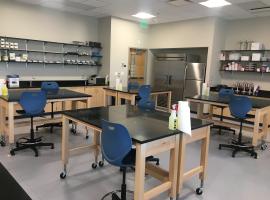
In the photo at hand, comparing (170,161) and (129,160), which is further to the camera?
(170,161)

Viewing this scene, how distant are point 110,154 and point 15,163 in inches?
72.3

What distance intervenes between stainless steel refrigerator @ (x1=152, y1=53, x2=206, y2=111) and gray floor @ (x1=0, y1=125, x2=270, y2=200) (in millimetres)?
3358

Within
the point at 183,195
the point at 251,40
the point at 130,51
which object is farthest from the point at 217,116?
the point at 183,195

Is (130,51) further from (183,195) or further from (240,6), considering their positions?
(183,195)

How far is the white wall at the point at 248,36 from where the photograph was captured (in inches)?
242

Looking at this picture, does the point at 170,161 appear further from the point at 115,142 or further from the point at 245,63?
the point at 245,63

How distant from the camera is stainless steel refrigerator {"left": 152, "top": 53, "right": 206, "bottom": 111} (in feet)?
22.6

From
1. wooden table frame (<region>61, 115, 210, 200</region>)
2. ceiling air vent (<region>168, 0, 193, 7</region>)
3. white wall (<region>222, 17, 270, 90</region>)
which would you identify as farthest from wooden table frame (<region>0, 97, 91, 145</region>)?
white wall (<region>222, 17, 270, 90</region>)

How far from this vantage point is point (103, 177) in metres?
2.95

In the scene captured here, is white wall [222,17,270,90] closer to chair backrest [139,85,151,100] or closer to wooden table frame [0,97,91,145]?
chair backrest [139,85,151,100]

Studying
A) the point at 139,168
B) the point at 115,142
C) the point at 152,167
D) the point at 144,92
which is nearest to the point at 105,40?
the point at 144,92

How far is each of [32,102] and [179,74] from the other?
190 inches

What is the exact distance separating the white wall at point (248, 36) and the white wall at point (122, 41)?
280cm

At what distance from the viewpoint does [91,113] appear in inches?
109
